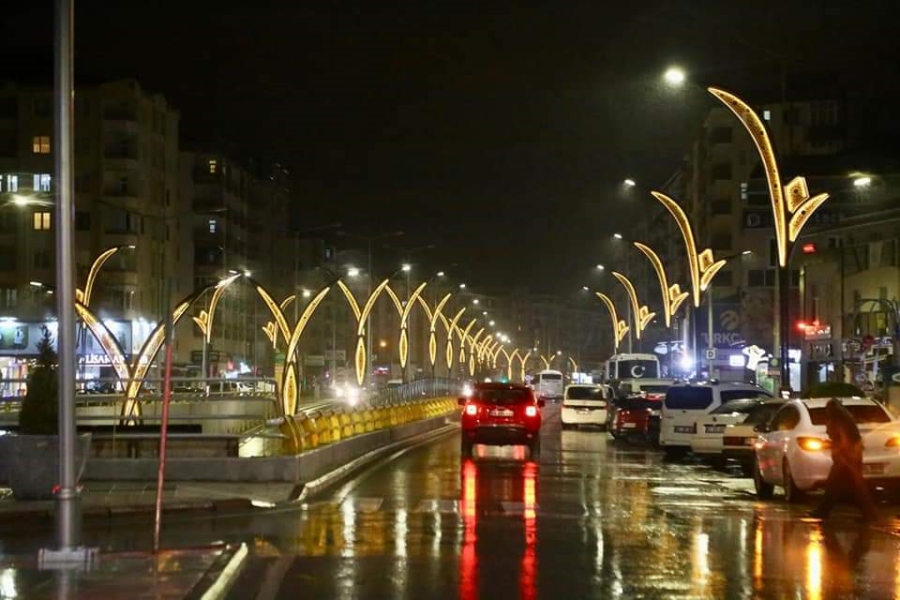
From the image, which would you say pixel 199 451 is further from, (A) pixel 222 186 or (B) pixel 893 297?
(A) pixel 222 186

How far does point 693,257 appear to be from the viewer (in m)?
48.5

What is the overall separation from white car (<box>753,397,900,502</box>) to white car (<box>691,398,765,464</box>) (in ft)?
30.4

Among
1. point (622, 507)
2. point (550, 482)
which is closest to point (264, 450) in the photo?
point (550, 482)

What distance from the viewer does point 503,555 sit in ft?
49.3

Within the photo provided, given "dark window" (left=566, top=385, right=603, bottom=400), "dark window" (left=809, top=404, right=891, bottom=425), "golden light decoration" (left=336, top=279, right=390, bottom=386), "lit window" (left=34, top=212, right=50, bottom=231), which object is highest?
"lit window" (left=34, top=212, right=50, bottom=231)

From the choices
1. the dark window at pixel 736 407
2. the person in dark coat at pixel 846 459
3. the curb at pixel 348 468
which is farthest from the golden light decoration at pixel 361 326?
the person in dark coat at pixel 846 459

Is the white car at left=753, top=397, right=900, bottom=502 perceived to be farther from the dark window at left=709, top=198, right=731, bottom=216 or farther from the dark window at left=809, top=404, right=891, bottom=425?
the dark window at left=709, top=198, right=731, bottom=216

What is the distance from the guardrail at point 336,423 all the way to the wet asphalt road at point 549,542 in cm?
138

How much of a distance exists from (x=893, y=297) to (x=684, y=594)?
44270 mm

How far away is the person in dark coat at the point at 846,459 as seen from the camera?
62.2ft

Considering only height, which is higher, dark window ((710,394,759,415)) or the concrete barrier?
dark window ((710,394,759,415))

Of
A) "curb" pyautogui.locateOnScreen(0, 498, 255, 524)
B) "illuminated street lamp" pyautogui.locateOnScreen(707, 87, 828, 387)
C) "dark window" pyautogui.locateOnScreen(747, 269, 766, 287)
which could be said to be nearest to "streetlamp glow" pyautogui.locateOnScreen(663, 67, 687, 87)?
"illuminated street lamp" pyautogui.locateOnScreen(707, 87, 828, 387)

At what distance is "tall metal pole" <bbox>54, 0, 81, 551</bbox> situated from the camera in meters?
13.3

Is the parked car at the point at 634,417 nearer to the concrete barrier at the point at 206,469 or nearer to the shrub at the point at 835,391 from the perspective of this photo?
the shrub at the point at 835,391
